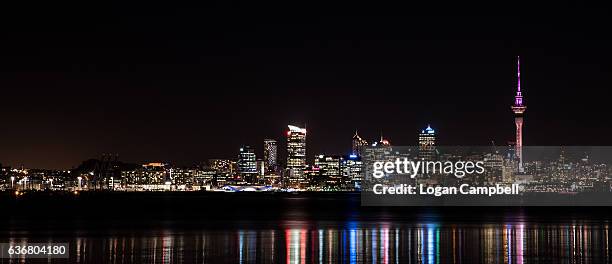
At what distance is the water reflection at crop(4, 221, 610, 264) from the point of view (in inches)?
1558

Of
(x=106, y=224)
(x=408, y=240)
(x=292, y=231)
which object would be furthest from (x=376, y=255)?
(x=106, y=224)

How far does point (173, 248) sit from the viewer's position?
44.1 metres

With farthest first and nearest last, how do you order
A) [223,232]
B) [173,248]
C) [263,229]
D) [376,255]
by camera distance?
[263,229]
[223,232]
[173,248]
[376,255]

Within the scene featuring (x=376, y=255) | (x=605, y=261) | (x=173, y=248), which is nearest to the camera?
(x=605, y=261)

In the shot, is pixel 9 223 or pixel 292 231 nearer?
pixel 292 231

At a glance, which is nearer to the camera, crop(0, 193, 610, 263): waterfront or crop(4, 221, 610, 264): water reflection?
crop(4, 221, 610, 264): water reflection

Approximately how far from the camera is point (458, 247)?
148ft

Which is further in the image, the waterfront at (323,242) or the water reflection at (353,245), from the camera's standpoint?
the waterfront at (323,242)

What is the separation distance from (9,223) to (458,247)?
117 ft

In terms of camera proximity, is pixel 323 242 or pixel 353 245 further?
pixel 323 242

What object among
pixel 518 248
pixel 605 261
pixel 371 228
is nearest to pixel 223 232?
pixel 371 228

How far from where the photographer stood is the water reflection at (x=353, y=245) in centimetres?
3956

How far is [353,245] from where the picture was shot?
46.5 metres

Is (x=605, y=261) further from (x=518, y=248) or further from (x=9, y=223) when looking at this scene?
(x=9, y=223)
